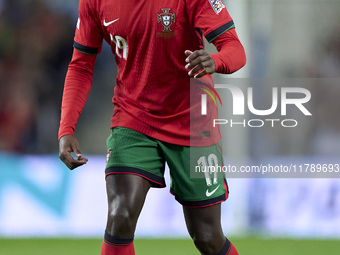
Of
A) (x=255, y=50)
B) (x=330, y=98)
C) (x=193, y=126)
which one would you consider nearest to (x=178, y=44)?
(x=193, y=126)

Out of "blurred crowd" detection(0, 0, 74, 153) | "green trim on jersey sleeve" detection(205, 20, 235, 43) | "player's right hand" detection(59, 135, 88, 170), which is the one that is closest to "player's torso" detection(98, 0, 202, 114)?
"green trim on jersey sleeve" detection(205, 20, 235, 43)

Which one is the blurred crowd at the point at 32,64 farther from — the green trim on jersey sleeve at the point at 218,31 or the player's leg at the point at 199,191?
the green trim on jersey sleeve at the point at 218,31

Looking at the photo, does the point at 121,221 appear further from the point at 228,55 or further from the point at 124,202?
the point at 228,55

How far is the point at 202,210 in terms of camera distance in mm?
2729

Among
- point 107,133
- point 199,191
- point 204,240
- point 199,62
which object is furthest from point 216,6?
point 107,133

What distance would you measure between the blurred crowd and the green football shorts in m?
2.81

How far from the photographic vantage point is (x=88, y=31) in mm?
2787

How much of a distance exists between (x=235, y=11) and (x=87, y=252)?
8.53ft

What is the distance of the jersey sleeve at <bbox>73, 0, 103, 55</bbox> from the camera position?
2.76m

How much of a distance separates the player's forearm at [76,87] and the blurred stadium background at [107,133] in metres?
2.20

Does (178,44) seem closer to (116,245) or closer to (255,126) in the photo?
(116,245)

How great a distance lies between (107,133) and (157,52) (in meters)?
2.83

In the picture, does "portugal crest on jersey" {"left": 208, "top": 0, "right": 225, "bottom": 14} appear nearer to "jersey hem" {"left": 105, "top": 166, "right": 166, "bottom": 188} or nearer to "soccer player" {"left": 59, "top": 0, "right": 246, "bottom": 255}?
"soccer player" {"left": 59, "top": 0, "right": 246, "bottom": 255}

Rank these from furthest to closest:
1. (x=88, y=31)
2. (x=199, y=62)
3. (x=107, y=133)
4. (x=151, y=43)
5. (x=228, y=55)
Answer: (x=107, y=133) < (x=88, y=31) < (x=151, y=43) < (x=228, y=55) < (x=199, y=62)
